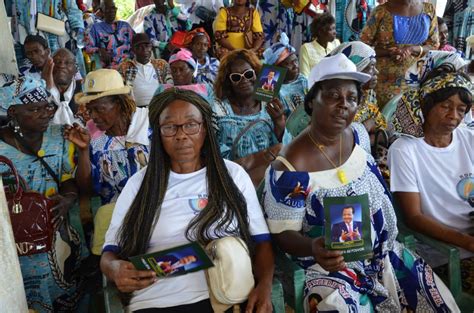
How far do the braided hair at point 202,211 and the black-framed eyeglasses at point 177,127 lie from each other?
0.21ft

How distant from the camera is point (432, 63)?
323cm

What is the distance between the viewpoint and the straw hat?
126 inches

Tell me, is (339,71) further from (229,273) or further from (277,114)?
(277,114)

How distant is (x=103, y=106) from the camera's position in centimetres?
322

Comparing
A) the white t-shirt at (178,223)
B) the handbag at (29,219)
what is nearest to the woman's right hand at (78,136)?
the handbag at (29,219)

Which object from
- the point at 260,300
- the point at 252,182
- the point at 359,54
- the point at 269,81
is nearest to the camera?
the point at 260,300

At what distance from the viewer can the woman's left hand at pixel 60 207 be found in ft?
8.87

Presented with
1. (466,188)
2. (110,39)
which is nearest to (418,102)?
(466,188)

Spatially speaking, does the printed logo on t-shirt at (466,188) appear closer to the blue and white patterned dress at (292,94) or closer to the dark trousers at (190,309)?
the dark trousers at (190,309)

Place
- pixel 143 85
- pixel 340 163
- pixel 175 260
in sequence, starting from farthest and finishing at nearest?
pixel 143 85, pixel 340 163, pixel 175 260

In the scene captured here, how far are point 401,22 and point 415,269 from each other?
260 centimetres

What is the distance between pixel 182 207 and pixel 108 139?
4.00 ft

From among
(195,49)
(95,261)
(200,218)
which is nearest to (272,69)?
(200,218)

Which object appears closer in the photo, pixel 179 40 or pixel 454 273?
pixel 454 273
